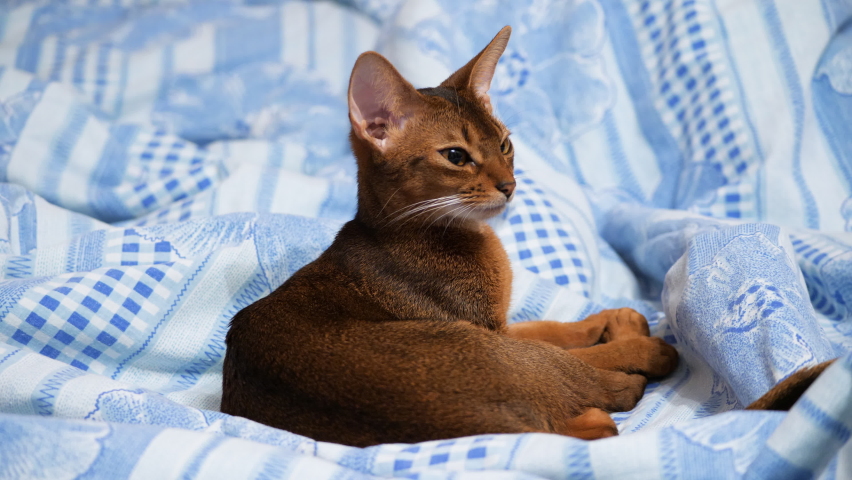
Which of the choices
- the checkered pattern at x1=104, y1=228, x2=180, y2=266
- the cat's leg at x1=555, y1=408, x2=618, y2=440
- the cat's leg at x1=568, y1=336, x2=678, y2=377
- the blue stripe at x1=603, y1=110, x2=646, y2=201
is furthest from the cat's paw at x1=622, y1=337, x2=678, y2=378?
the checkered pattern at x1=104, y1=228, x2=180, y2=266

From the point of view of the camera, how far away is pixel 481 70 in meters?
1.95

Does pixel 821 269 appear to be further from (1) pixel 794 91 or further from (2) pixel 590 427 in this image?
(2) pixel 590 427

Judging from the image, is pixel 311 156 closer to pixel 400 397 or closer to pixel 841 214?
pixel 400 397

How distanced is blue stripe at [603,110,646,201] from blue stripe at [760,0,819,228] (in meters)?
0.61

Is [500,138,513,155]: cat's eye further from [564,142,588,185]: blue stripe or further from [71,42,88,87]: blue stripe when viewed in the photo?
[71,42,88,87]: blue stripe

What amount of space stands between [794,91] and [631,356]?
1580mm

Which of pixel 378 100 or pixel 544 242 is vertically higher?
pixel 378 100

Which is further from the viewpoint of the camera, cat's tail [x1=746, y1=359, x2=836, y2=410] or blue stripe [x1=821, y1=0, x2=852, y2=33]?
blue stripe [x1=821, y1=0, x2=852, y2=33]

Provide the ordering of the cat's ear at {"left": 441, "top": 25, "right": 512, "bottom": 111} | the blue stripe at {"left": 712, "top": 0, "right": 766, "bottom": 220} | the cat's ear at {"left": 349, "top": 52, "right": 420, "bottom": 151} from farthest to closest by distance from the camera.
A: 1. the blue stripe at {"left": 712, "top": 0, "right": 766, "bottom": 220}
2. the cat's ear at {"left": 441, "top": 25, "right": 512, "bottom": 111}
3. the cat's ear at {"left": 349, "top": 52, "right": 420, "bottom": 151}

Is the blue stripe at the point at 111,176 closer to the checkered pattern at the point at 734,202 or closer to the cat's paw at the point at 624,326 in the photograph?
the cat's paw at the point at 624,326

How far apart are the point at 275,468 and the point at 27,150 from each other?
1.92m

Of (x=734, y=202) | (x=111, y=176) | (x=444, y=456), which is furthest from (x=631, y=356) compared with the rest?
(x=111, y=176)

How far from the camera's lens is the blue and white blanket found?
1.27 meters

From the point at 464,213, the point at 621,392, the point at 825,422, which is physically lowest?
the point at 621,392
